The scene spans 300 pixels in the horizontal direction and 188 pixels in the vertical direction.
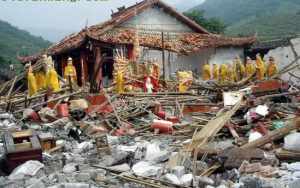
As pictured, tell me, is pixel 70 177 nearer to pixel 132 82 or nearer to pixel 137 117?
pixel 137 117

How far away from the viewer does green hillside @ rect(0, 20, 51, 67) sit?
1678 inches

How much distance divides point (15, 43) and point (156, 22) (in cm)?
2478

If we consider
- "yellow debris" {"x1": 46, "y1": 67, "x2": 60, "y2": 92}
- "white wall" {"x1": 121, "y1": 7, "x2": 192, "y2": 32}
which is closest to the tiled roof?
"white wall" {"x1": 121, "y1": 7, "x2": 192, "y2": 32}

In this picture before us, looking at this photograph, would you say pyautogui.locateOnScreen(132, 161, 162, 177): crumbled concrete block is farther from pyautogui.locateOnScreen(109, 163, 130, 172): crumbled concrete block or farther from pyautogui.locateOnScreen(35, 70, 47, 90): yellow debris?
pyautogui.locateOnScreen(35, 70, 47, 90): yellow debris

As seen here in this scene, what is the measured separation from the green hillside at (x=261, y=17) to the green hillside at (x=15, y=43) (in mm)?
19201

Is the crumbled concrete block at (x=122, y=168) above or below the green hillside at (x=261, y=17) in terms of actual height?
below

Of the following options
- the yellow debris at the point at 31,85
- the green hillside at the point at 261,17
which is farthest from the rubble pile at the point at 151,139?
A: the green hillside at the point at 261,17

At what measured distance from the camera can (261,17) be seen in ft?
186

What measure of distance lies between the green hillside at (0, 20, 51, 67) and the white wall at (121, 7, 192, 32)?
52.7 ft

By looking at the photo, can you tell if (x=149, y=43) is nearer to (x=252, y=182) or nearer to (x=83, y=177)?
(x=83, y=177)

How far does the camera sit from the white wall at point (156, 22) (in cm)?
2756

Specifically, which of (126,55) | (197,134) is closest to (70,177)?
(197,134)

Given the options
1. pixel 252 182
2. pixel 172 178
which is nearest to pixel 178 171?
pixel 172 178

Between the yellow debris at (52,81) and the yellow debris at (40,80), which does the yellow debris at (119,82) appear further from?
the yellow debris at (40,80)
